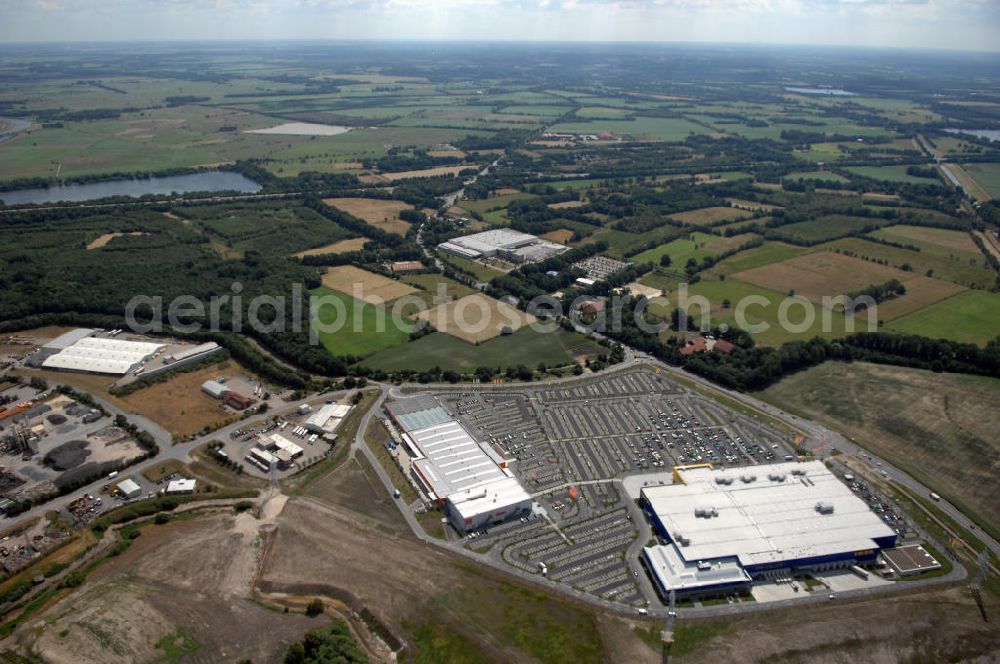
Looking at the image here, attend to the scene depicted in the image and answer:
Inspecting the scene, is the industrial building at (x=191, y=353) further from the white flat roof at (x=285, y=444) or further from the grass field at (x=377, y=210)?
the grass field at (x=377, y=210)

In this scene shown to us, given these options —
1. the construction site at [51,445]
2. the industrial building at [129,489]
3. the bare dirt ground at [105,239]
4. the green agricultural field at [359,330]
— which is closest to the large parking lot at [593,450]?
the green agricultural field at [359,330]

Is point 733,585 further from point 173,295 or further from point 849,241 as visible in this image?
point 849,241

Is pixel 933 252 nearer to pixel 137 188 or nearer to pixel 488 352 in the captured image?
pixel 488 352

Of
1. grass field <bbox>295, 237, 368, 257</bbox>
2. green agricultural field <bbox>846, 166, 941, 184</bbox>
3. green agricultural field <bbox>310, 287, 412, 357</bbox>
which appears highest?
green agricultural field <bbox>846, 166, 941, 184</bbox>

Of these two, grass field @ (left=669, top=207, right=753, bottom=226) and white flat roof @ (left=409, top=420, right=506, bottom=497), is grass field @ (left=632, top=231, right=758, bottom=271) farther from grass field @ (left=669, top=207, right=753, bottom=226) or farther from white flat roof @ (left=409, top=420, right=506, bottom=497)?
white flat roof @ (left=409, top=420, right=506, bottom=497)

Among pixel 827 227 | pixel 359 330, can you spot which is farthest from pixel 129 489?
pixel 827 227

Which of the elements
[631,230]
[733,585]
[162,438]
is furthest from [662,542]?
[631,230]

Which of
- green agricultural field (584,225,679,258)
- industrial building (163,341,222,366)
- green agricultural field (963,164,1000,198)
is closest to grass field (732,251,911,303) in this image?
green agricultural field (584,225,679,258)
